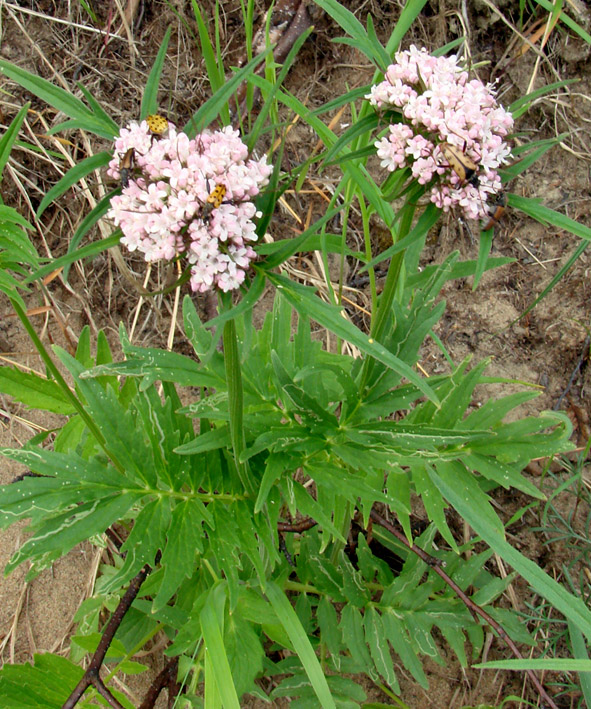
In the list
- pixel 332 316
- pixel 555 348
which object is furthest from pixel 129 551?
pixel 555 348

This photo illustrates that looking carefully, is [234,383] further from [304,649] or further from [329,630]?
[329,630]

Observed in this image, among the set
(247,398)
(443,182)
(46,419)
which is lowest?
(46,419)

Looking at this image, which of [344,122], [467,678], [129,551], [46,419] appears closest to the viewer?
[129,551]

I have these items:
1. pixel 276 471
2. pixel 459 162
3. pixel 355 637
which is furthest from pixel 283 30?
pixel 355 637

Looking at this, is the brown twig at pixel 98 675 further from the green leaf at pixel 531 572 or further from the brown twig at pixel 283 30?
the brown twig at pixel 283 30

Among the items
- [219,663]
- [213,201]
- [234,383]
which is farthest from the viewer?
[219,663]

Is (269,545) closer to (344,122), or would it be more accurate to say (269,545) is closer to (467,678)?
(467,678)
